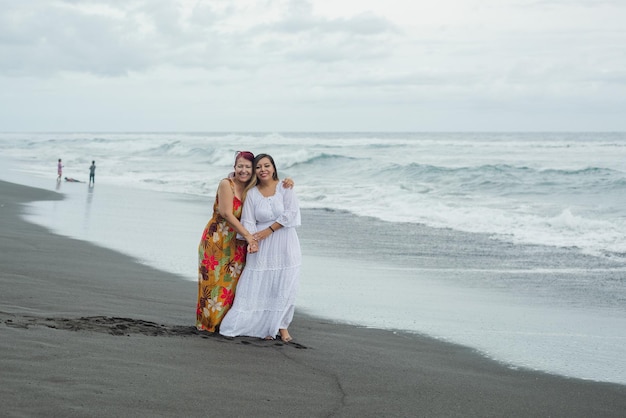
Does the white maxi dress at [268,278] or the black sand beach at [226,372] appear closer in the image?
the black sand beach at [226,372]

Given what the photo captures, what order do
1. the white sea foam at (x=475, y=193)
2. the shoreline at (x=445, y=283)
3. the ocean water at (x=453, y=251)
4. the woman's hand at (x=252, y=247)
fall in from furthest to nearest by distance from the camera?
the white sea foam at (x=475, y=193), the ocean water at (x=453, y=251), the shoreline at (x=445, y=283), the woman's hand at (x=252, y=247)

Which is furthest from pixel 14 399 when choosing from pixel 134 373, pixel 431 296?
pixel 431 296

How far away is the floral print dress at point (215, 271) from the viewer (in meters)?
6.18

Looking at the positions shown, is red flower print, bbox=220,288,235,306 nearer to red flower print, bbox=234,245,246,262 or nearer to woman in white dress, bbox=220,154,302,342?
woman in white dress, bbox=220,154,302,342

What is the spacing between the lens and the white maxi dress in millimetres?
6180

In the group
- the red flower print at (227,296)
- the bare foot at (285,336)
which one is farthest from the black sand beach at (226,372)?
the red flower print at (227,296)

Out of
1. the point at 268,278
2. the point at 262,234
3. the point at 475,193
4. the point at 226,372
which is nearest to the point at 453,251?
the point at 268,278

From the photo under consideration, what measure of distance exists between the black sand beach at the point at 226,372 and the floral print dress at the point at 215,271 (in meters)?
0.21

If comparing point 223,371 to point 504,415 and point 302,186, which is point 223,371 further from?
point 302,186

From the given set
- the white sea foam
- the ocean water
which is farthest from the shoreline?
the white sea foam

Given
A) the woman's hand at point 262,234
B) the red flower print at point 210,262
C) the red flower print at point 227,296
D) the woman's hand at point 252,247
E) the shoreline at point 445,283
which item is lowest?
the shoreline at point 445,283

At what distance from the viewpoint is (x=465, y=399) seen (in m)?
4.92

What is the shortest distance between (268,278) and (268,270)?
0.22ft

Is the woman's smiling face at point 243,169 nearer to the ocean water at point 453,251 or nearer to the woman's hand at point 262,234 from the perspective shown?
the woman's hand at point 262,234
